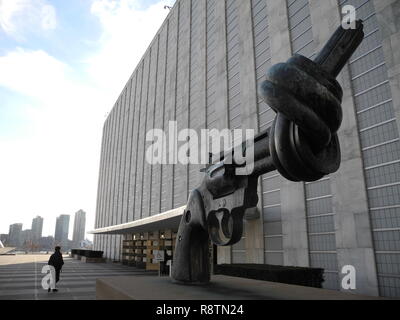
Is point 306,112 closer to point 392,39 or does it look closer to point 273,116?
point 392,39

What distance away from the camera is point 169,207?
29.1 m

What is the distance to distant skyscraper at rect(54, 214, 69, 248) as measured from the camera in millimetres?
183500

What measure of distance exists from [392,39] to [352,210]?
682cm

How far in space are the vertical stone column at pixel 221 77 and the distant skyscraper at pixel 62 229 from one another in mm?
188054

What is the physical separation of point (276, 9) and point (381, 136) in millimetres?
10727

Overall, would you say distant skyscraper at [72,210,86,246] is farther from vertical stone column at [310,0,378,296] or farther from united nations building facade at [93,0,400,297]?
vertical stone column at [310,0,378,296]

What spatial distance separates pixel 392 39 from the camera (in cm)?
1126

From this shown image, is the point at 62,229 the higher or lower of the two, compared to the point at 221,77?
lower

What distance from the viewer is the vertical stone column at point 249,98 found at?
1642 centimetres

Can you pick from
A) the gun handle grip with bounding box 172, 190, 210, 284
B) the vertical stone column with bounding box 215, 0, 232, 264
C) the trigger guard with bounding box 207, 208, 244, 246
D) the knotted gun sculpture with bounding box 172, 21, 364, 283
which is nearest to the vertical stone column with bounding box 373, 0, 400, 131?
the gun handle grip with bounding box 172, 190, 210, 284

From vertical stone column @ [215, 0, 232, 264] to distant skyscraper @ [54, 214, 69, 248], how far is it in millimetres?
188054

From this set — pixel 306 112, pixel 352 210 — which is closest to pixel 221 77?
pixel 352 210
